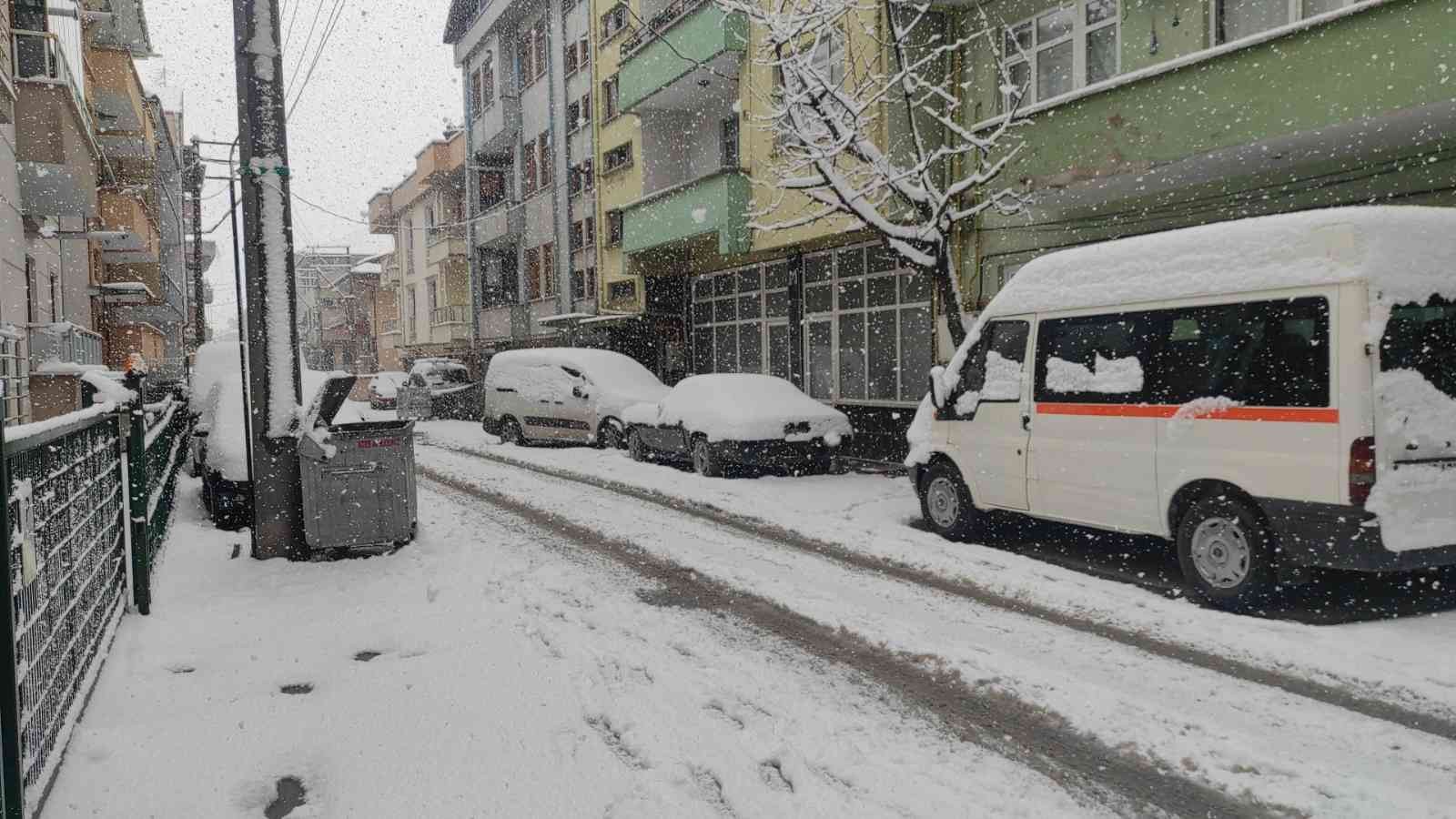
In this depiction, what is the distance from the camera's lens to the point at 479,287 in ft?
115

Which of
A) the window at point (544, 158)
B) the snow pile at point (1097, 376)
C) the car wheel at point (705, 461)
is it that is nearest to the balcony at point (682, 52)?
the car wheel at point (705, 461)

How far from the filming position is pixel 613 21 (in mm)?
24141

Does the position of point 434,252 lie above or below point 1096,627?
above

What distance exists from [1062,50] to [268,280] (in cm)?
1089

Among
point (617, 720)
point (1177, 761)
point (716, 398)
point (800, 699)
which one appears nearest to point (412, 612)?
point (617, 720)

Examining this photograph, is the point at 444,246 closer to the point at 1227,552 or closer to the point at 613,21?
the point at 613,21

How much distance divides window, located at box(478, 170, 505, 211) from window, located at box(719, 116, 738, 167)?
1698 centimetres

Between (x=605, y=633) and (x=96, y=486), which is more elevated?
(x=96, y=486)

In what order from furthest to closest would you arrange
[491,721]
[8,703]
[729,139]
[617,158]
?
[617,158] < [729,139] < [491,721] < [8,703]

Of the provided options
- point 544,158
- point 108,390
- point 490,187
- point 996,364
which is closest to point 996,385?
point 996,364

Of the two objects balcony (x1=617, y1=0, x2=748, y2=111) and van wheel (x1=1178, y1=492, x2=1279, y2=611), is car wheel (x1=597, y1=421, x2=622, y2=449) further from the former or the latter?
van wheel (x1=1178, y1=492, x2=1279, y2=611)

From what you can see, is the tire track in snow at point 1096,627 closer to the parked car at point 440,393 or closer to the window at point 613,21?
the window at point 613,21

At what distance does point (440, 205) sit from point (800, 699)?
40.1m

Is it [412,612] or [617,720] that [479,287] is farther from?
[617,720]
